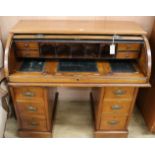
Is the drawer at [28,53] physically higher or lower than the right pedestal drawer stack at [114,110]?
higher

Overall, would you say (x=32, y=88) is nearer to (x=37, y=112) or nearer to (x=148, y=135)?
(x=37, y=112)

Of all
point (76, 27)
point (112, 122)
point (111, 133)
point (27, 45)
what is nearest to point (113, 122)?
point (112, 122)

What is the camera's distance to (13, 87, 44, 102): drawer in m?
1.31

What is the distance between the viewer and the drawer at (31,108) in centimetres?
140

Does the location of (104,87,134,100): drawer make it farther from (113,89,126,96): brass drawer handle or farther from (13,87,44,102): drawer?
(13,87,44,102): drawer

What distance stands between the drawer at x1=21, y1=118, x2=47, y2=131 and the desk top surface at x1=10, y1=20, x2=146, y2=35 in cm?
79

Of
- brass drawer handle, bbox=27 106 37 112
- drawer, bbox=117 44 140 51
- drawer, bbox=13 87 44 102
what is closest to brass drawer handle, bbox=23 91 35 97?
drawer, bbox=13 87 44 102

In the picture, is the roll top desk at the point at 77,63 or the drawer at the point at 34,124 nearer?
the roll top desk at the point at 77,63

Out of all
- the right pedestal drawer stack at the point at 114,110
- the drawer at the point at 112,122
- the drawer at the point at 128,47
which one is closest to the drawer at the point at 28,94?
the right pedestal drawer stack at the point at 114,110

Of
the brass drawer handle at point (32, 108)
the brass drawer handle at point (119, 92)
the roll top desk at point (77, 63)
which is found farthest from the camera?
the brass drawer handle at point (32, 108)

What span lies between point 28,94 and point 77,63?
0.48 m

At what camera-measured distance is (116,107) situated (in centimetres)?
142

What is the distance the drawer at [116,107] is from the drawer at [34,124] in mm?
584

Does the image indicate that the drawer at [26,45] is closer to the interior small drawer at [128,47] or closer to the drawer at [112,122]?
the interior small drawer at [128,47]
